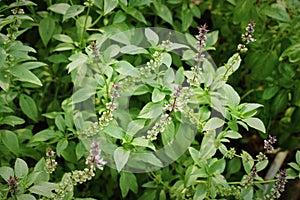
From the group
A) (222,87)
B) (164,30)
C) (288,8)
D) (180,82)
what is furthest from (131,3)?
(288,8)

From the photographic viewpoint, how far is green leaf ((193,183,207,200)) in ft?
4.46

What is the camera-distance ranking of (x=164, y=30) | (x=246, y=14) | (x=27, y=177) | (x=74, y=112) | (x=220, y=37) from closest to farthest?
1. (x=27, y=177)
2. (x=74, y=112)
3. (x=246, y=14)
4. (x=164, y=30)
5. (x=220, y=37)

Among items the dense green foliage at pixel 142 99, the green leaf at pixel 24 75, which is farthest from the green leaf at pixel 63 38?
the green leaf at pixel 24 75

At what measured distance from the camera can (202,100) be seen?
138 cm

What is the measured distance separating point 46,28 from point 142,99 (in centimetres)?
39

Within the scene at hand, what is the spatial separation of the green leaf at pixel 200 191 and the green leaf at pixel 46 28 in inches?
26.8

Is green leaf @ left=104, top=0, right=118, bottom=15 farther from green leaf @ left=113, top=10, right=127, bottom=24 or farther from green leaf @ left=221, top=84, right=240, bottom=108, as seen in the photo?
green leaf @ left=221, top=84, right=240, bottom=108

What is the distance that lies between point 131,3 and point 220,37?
0.60 metres

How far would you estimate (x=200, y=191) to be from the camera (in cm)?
138

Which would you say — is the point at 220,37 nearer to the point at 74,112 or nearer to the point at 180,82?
the point at 180,82

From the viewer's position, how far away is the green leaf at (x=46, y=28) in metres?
1.62

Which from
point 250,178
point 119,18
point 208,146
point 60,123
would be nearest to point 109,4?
point 119,18

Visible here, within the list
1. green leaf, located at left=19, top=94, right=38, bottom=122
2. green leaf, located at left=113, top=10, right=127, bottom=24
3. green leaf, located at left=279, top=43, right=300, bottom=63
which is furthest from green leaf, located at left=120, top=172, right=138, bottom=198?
green leaf, located at left=279, top=43, right=300, bottom=63

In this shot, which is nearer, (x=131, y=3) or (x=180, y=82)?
(x=180, y=82)
